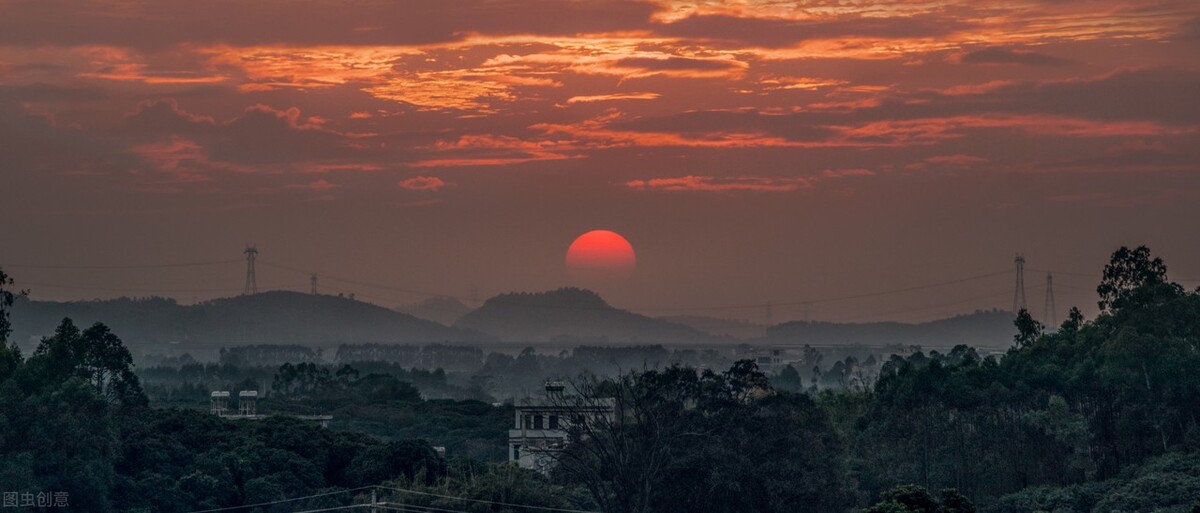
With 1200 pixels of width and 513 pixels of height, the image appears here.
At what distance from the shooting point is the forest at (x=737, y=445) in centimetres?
5266

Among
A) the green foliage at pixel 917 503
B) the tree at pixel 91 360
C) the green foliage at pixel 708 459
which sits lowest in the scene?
the green foliage at pixel 917 503

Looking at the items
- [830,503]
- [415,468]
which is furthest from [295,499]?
[830,503]

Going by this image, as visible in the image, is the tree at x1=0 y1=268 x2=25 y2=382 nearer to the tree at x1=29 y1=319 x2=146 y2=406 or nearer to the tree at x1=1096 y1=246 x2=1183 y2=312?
the tree at x1=29 y1=319 x2=146 y2=406

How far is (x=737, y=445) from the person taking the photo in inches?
2124

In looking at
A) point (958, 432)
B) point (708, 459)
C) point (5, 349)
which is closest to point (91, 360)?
point (5, 349)

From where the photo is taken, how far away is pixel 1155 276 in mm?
80250

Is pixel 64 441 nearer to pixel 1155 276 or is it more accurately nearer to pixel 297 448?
pixel 297 448

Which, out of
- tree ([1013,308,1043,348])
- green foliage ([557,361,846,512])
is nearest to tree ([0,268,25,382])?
green foliage ([557,361,846,512])

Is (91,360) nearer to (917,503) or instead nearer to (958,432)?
(958,432)

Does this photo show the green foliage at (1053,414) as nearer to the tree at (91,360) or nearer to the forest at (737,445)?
the forest at (737,445)

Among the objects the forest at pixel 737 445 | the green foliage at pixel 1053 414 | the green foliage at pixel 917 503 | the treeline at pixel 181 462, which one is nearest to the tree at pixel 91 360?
the forest at pixel 737 445

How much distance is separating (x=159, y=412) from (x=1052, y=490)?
37.7 m

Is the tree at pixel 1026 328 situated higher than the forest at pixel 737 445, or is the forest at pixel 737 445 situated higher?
the tree at pixel 1026 328

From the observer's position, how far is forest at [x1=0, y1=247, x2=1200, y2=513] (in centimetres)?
5266
